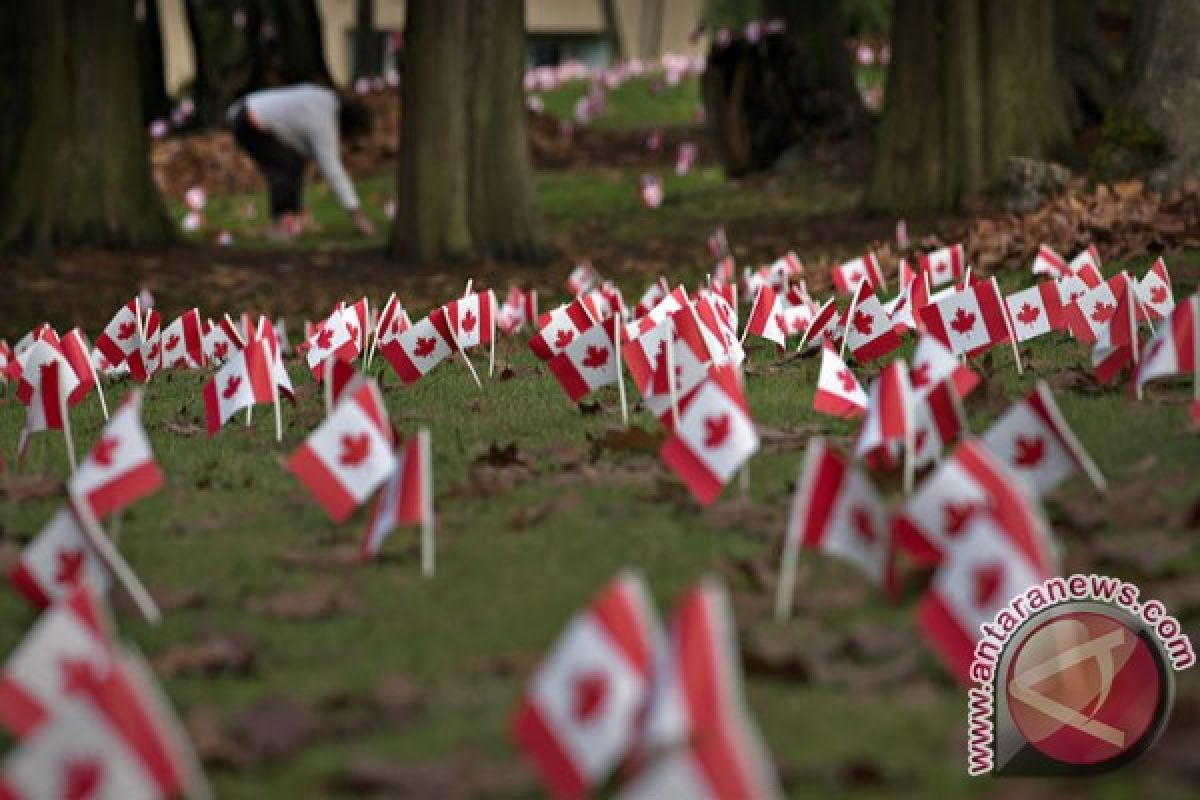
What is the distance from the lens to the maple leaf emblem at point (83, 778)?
143 inches

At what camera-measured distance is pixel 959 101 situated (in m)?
18.4

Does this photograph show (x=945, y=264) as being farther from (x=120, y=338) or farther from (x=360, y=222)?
(x=360, y=222)

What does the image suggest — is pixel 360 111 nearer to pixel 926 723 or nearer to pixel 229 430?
pixel 229 430

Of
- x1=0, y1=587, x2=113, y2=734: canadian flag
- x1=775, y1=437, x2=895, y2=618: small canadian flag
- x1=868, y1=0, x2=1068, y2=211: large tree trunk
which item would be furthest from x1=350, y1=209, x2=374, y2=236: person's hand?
x1=0, y1=587, x2=113, y2=734: canadian flag

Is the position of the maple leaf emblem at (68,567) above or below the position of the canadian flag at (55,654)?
below

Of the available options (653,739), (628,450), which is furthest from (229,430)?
(653,739)

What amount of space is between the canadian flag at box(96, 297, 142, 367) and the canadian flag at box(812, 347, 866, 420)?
3.93 meters

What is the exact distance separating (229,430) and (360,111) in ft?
46.4

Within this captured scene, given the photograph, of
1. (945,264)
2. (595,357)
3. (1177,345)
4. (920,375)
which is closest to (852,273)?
(945,264)

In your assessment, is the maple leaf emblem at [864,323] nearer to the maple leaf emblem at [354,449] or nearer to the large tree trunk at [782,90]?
the maple leaf emblem at [354,449]

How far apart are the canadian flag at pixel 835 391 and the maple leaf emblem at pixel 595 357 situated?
0.97m

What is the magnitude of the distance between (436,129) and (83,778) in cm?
1477

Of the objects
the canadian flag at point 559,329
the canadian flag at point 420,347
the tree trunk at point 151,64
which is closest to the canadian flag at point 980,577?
the canadian flag at point 559,329

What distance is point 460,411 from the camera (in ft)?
27.9
